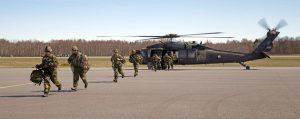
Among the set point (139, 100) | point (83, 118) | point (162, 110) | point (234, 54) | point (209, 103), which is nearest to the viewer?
point (83, 118)

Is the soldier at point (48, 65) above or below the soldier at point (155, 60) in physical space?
above

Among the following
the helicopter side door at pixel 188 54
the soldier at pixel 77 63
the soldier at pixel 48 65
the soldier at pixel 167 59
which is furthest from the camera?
the helicopter side door at pixel 188 54

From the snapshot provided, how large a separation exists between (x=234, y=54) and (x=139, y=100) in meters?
25.2

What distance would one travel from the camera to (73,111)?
360 inches

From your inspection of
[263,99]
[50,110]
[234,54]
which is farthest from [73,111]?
[234,54]

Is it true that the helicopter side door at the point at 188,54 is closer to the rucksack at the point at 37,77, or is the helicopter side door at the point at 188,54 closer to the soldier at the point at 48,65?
the soldier at the point at 48,65

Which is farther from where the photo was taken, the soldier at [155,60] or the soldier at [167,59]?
the soldier at [167,59]

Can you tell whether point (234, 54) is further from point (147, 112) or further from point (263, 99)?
point (147, 112)

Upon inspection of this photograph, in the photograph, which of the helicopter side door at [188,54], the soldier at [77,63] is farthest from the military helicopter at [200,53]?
the soldier at [77,63]

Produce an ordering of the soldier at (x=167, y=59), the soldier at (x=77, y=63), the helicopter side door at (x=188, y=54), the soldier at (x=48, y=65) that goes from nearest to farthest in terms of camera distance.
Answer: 1. the soldier at (x=48, y=65)
2. the soldier at (x=77, y=63)
3. the soldier at (x=167, y=59)
4. the helicopter side door at (x=188, y=54)

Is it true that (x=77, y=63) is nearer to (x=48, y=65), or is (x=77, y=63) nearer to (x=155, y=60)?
(x=48, y=65)

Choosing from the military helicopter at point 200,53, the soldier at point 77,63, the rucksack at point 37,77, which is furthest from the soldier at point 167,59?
the rucksack at point 37,77

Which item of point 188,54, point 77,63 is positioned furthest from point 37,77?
point 188,54

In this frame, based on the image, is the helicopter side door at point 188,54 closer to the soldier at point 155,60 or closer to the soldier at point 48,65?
the soldier at point 155,60
